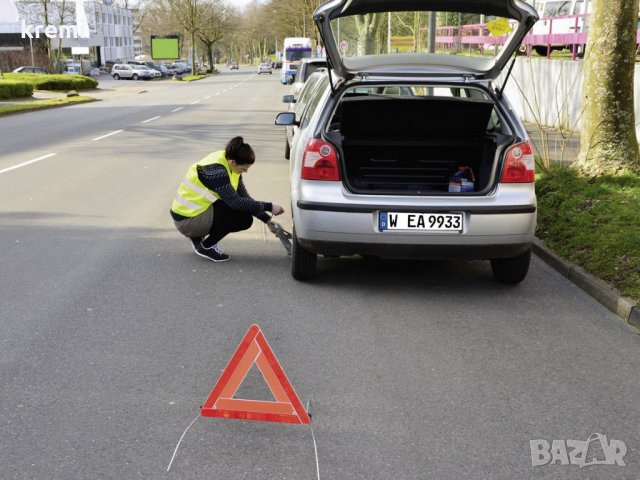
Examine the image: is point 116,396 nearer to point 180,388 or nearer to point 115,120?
point 180,388

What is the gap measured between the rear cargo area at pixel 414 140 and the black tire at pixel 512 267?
63cm

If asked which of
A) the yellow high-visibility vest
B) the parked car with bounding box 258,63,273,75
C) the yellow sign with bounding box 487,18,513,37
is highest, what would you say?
the yellow sign with bounding box 487,18,513,37

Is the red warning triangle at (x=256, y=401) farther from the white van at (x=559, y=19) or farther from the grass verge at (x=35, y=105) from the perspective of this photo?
the grass verge at (x=35, y=105)

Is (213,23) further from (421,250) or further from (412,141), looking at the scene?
(421,250)

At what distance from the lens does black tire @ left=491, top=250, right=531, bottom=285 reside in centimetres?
600

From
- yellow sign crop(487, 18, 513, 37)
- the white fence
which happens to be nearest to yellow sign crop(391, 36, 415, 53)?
the white fence

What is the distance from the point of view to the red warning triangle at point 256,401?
358 centimetres

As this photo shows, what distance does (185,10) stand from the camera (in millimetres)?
83500

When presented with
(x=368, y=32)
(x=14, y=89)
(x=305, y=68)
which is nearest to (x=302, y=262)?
(x=305, y=68)

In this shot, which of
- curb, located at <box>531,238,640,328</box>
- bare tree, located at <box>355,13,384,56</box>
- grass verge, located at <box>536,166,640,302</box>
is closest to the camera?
curb, located at <box>531,238,640,328</box>

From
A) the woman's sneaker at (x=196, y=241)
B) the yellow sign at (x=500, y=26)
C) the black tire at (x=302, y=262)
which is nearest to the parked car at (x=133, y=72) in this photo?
the yellow sign at (x=500, y=26)

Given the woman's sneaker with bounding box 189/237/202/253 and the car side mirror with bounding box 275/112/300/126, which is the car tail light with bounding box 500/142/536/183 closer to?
the woman's sneaker with bounding box 189/237/202/253

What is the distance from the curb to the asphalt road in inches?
3.4

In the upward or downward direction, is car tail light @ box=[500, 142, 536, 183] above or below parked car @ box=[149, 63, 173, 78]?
above
